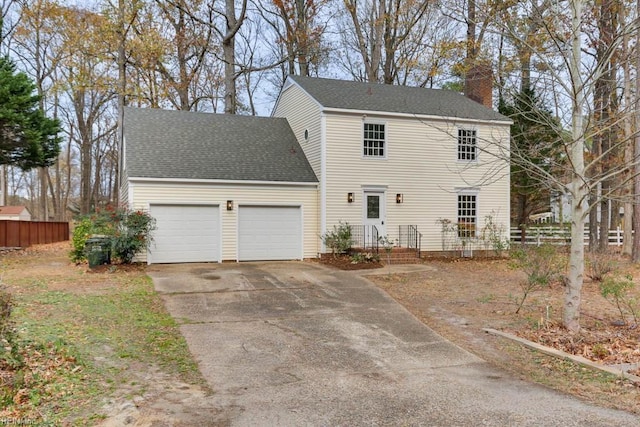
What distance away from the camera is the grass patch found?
405 centimetres

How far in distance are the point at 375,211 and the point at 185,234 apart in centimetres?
637

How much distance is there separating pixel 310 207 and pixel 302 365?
1014 centimetres

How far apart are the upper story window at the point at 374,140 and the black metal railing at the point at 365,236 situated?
8.28 ft

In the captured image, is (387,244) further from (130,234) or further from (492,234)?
(130,234)

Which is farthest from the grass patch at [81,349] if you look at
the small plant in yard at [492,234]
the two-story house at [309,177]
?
the small plant in yard at [492,234]

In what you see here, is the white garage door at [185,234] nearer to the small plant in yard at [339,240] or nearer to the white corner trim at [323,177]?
the white corner trim at [323,177]

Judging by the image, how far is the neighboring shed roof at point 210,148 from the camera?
14.3m

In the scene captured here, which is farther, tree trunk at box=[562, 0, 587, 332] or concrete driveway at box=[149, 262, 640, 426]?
tree trunk at box=[562, 0, 587, 332]

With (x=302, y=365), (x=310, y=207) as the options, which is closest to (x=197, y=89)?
(x=310, y=207)

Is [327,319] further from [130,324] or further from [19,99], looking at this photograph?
[19,99]

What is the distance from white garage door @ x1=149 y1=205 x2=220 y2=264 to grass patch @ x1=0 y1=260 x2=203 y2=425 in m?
4.14

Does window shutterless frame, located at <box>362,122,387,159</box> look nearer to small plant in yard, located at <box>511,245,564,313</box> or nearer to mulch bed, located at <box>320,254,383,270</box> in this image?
mulch bed, located at <box>320,254,383,270</box>

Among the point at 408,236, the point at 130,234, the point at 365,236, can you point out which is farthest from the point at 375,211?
the point at 130,234

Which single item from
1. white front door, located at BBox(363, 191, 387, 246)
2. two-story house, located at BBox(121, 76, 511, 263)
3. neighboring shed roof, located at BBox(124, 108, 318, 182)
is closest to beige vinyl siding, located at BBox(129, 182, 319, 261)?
two-story house, located at BBox(121, 76, 511, 263)
